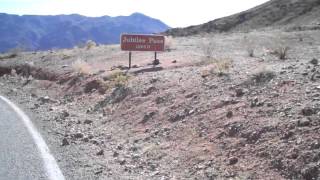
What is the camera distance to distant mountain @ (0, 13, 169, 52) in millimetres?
162250

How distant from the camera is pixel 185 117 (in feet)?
41.0

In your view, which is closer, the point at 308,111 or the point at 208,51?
the point at 308,111

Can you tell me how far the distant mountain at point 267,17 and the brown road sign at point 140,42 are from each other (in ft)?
137

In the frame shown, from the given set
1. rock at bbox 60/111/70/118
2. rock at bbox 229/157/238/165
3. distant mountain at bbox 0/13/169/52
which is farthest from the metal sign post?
distant mountain at bbox 0/13/169/52

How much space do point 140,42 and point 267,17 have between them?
54.8 meters

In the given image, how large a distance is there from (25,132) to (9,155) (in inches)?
107

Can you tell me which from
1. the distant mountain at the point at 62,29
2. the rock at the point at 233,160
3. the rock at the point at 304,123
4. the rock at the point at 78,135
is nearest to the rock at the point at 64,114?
the rock at the point at 78,135

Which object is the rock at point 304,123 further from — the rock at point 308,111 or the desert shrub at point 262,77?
the desert shrub at point 262,77

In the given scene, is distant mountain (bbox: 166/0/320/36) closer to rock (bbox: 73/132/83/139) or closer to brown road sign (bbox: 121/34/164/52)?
brown road sign (bbox: 121/34/164/52)

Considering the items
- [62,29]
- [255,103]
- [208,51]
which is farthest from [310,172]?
[62,29]

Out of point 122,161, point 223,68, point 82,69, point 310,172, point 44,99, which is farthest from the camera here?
point 82,69

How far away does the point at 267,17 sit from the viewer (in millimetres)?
74625

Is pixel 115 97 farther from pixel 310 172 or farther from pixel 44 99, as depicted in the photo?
pixel 310 172

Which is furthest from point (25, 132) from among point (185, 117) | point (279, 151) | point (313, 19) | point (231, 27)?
point (231, 27)
